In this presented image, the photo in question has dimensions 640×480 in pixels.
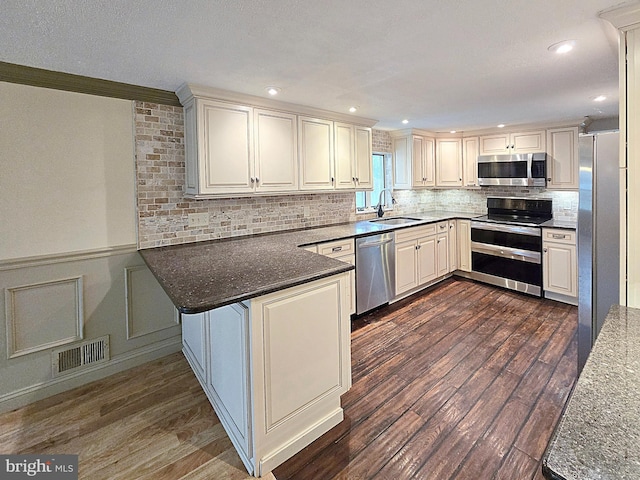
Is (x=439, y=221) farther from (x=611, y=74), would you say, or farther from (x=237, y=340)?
(x=237, y=340)

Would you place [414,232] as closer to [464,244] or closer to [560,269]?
[464,244]

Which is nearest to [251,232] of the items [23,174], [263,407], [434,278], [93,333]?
[93,333]

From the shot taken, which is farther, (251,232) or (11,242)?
(251,232)

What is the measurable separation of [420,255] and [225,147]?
2.76 m

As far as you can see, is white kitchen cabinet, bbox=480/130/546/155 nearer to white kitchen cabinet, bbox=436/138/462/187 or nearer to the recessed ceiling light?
white kitchen cabinet, bbox=436/138/462/187

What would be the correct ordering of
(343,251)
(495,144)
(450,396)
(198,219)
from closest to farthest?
(450,396), (198,219), (343,251), (495,144)

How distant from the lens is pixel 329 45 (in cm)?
192

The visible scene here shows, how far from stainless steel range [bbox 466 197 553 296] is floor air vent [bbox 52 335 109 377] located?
4459 millimetres

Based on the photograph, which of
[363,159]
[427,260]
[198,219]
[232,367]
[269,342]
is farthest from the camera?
[427,260]

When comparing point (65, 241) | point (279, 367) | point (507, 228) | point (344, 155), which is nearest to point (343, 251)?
point (344, 155)

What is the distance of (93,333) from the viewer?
260 centimetres

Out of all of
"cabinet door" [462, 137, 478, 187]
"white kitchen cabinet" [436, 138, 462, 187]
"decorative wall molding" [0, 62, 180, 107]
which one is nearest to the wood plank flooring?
"decorative wall molding" [0, 62, 180, 107]

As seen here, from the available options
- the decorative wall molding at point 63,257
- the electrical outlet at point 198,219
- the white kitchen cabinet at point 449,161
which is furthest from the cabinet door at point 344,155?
→ the decorative wall molding at point 63,257

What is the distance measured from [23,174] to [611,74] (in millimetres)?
4251
